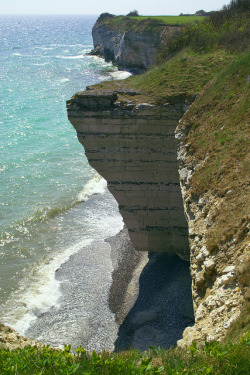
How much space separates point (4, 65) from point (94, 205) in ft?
186

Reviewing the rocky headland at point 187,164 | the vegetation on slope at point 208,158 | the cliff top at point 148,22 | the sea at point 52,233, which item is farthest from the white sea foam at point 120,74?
the rocky headland at point 187,164

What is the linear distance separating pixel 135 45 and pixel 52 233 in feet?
130

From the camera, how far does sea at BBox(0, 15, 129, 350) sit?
1534 centimetres

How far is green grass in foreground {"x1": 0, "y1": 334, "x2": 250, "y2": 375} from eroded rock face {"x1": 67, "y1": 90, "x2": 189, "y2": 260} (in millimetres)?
9785

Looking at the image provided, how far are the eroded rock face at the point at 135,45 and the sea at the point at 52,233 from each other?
1472 cm

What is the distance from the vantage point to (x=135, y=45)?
53.6m

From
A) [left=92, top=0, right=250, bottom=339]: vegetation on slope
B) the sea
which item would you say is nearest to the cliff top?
the sea

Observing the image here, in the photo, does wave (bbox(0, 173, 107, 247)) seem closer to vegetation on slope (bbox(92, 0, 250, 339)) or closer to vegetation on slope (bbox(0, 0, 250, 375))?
vegetation on slope (bbox(0, 0, 250, 375))

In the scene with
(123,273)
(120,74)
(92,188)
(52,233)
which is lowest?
(52,233)

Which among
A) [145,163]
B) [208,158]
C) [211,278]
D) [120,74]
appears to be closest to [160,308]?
[145,163]

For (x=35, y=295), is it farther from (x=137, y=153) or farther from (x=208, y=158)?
(x=208, y=158)

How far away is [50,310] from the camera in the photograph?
15.9 meters

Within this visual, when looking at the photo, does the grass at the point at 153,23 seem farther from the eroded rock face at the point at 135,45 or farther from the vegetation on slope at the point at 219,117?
the vegetation on slope at the point at 219,117

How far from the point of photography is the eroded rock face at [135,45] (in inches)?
1882
